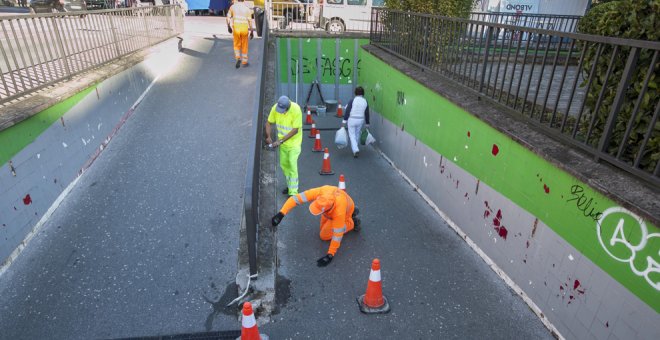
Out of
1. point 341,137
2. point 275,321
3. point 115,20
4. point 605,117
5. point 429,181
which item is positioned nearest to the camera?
point 605,117

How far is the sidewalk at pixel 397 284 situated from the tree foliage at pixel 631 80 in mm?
1960

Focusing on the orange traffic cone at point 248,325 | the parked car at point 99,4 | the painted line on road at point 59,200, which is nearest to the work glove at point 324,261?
the orange traffic cone at point 248,325

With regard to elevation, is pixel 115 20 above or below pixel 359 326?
above

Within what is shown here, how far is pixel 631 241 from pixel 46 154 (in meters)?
6.06

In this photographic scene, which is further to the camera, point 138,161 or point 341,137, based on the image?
point 341,137

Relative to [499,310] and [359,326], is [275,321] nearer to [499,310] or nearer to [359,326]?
[359,326]

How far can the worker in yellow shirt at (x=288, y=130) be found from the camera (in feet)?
19.2

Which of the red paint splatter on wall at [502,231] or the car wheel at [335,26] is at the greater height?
the car wheel at [335,26]

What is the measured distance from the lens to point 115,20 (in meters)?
7.73

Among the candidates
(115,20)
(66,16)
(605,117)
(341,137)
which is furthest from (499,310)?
(115,20)

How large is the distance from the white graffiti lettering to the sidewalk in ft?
4.18

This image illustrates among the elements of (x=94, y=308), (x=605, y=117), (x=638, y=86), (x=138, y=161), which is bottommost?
(x=94, y=308)

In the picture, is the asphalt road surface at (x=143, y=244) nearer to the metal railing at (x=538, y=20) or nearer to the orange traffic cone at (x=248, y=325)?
the orange traffic cone at (x=248, y=325)

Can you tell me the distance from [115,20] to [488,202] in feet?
25.3
